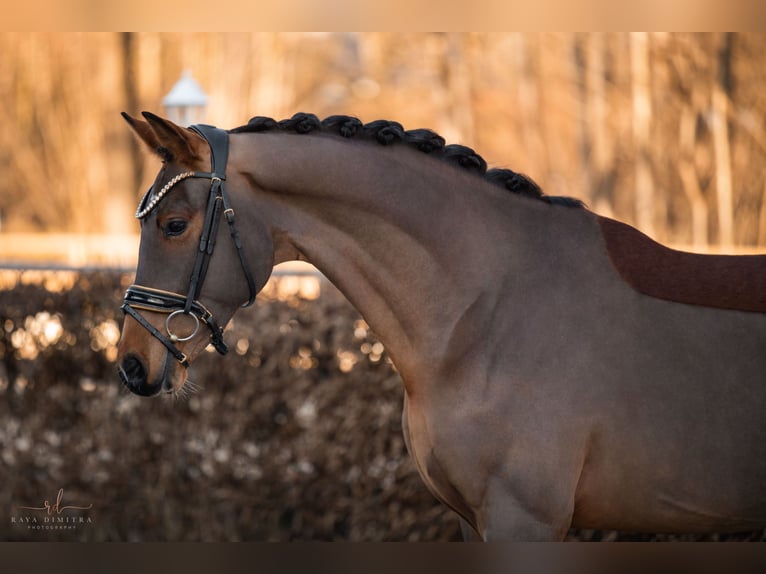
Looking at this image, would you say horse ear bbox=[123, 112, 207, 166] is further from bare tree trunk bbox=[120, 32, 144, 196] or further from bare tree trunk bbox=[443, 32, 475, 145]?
bare tree trunk bbox=[443, 32, 475, 145]

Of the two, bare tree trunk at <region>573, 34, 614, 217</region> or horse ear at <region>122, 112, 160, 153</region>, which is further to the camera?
bare tree trunk at <region>573, 34, 614, 217</region>

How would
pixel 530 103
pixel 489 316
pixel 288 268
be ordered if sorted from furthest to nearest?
pixel 530 103 → pixel 288 268 → pixel 489 316

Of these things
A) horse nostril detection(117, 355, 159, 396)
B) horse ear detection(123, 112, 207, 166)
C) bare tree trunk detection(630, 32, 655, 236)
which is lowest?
horse nostril detection(117, 355, 159, 396)

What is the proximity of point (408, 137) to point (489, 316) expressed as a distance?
0.67 meters

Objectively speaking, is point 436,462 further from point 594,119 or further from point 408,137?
point 594,119

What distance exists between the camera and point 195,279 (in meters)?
2.95

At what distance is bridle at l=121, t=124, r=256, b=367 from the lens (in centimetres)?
294

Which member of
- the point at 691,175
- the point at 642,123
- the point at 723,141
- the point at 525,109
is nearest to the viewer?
the point at 723,141

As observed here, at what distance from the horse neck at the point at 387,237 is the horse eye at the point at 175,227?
0.25 meters

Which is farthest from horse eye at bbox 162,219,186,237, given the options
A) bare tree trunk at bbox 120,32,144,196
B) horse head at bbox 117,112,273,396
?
bare tree trunk at bbox 120,32,144,196

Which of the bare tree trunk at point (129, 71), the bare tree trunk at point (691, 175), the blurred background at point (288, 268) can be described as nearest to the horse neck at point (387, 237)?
the blurred background at point (288, 268)

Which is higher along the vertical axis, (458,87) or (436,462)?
(458,87)

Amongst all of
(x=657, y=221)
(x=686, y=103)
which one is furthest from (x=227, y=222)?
(x=657, y=221)

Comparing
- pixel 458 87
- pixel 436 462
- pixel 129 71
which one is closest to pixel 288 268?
pixel 436 462
